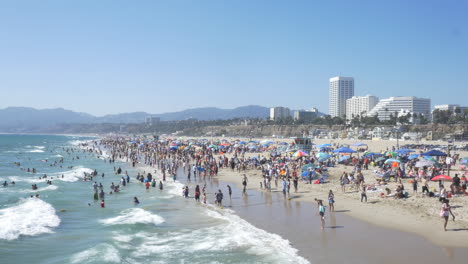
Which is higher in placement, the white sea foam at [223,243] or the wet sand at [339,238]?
the wet sand at [339,238]

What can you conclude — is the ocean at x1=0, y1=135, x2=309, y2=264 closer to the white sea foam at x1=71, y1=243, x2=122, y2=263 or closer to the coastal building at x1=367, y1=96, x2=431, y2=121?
the white sea foam at x1=71, y1=243, x2=122, y2=263

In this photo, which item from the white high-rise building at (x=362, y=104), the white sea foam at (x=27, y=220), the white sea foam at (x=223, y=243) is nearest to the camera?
the white sea foam at (x=223, y=243)

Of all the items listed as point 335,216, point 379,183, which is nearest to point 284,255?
point 335,216

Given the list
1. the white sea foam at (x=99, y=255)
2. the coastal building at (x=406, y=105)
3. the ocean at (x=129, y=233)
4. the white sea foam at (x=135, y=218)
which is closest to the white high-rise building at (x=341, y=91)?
the coastal building at (x=406, y=105)

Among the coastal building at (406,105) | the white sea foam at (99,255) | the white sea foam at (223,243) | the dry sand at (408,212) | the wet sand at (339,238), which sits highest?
the coastal building at (406,105)

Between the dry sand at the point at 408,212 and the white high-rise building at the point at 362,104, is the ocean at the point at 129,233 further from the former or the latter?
the white high-rise building at the point at 362,104

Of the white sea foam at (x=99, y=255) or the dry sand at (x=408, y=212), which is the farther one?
the dry sand at (x=408, y=212)

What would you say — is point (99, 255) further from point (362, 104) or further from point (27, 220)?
point (362, 104)

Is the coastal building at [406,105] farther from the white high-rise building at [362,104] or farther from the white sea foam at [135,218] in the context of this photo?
the white sea foam at [135,218]

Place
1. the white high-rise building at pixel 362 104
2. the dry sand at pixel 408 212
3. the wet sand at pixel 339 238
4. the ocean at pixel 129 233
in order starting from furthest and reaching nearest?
the white high-rise building at pixel 362 104, the dry sand at pixel 408 212, the ocean at pixel 129 233, the wet sand at pixel 339 238
